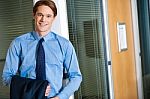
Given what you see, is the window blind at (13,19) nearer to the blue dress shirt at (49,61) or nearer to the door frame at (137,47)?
the blue dress shirt at (49,61)

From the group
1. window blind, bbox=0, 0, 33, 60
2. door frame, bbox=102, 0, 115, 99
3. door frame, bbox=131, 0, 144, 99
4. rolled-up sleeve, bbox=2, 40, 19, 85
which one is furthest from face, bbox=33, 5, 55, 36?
door frame, bbox=131, 0, 144, 99

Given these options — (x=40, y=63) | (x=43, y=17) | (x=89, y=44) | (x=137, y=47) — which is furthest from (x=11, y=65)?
(x=137, y=47)

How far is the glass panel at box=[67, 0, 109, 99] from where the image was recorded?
2.67 meters

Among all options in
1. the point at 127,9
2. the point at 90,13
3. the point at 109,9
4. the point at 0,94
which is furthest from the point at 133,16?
the point at 0,94

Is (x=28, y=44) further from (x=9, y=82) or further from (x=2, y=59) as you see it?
(x=2, y=59)

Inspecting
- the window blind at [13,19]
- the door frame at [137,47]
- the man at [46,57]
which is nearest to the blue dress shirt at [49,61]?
the man at [46,57]

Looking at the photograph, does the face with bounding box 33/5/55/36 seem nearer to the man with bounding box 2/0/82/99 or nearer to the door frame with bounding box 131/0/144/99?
the man with bounding box 2/0/82/99

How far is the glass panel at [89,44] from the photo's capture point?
2.67m

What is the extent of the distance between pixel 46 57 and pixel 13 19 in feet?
3.79

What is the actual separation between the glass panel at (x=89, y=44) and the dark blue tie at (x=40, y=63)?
1.05m

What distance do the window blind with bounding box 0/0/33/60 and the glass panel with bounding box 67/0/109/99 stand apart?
42 cm

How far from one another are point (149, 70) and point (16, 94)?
3.27 meters

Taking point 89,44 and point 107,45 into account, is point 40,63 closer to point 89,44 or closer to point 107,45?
point 89,44

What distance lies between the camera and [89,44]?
2.96 meters
